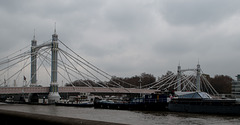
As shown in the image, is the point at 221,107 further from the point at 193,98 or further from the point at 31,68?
the point at 31,68

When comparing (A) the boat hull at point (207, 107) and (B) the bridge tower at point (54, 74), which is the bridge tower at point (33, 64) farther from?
(A) the boat hull at point (207, 107)

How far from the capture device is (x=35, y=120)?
12938mm

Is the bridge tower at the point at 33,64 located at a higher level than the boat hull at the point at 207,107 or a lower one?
higher

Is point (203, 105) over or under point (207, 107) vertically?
over

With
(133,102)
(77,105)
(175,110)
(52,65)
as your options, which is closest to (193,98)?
(175,110)

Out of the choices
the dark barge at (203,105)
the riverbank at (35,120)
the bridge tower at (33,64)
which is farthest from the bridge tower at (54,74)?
the riverbank at (35,120)

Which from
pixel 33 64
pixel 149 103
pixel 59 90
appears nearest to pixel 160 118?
pixel 149 103

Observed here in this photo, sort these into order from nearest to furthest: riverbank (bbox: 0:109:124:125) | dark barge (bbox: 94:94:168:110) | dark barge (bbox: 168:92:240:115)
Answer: riverbank (bbox: 0:109:124:125) → dark barge (bbox: 168:92:240:115) → dark barge (bbox: 94:94:168:110)

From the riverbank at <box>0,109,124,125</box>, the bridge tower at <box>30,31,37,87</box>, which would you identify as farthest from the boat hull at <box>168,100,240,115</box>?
the bridge tower at <box>30,31,37,87</box>

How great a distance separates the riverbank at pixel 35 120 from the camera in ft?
34.3

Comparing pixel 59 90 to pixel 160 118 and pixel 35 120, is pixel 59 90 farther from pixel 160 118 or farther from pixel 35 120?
pixel 35 120

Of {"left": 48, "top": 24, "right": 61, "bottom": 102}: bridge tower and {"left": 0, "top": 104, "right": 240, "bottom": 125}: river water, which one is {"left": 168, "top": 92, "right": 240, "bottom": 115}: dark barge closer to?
{"left": 0, "top": 104, "right": 240, "bottom": 125}: river water

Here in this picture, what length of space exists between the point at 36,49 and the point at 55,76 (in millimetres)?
12535

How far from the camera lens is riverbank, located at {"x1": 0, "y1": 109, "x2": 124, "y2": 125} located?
412 inches
